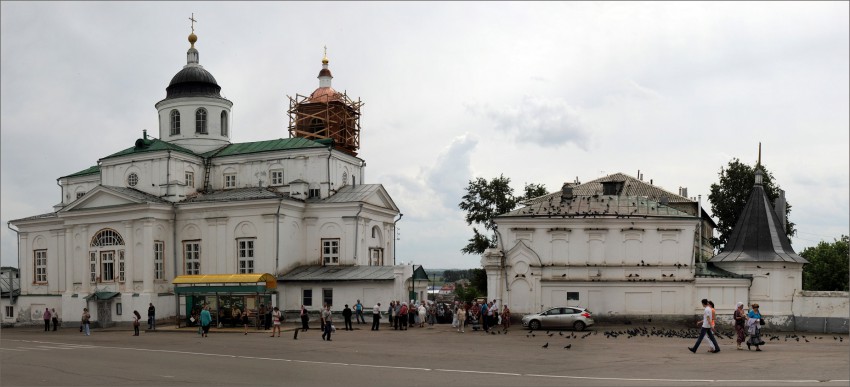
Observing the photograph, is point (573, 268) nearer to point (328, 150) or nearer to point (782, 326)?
point (782, 326)

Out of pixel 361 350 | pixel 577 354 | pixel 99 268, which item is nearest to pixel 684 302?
pixel 577 354

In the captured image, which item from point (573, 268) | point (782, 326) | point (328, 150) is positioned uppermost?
point (328, 150)

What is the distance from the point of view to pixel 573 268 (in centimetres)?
4325

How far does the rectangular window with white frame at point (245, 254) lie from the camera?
5025 cm

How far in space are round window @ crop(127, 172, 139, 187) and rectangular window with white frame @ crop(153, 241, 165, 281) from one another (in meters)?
6.15

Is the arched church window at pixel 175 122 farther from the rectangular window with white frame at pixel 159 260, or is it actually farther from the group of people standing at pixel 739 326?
the group of people standing at pixel 739 326

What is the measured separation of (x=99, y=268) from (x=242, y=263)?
9391mm

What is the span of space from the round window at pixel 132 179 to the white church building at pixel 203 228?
7 cm

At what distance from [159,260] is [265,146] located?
10299mm

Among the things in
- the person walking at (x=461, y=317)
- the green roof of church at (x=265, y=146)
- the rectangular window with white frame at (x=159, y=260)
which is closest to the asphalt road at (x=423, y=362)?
the person walking at (x=461, y=317)

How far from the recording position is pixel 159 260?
5138 centimetres

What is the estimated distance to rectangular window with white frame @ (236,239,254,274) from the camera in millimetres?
50250

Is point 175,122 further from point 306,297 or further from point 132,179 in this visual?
point 306,297

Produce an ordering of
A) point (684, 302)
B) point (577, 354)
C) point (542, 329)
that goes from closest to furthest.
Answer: point (577, 354) → point (542, 329) → point (684, 302)
